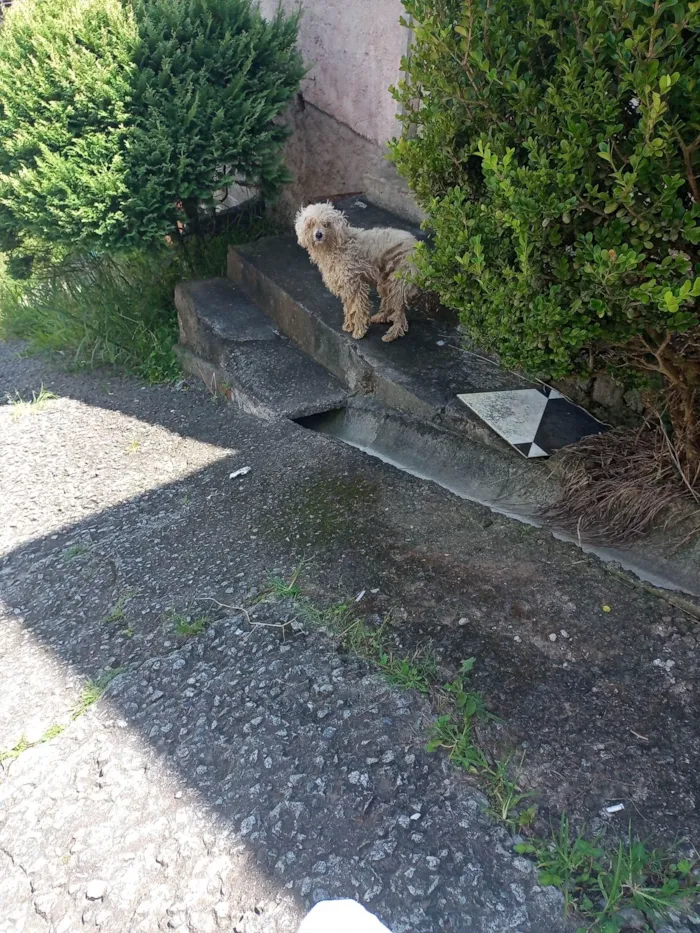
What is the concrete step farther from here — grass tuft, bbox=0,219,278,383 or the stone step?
grass tuft, bbox=0,219,278,383

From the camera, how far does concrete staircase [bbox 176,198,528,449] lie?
14.0 ft

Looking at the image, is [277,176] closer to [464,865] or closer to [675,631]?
[675,631]

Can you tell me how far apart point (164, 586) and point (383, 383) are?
5.60ft

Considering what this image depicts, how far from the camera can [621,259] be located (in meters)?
2.41

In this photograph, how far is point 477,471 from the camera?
3914 millimetres

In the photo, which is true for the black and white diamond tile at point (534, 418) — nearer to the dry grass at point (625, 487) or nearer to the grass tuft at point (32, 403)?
the dry grass at point (625, 487)

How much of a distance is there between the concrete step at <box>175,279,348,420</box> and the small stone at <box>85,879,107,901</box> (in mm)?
2903

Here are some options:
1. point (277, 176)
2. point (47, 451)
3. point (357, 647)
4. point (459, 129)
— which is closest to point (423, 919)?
point (357, 647)

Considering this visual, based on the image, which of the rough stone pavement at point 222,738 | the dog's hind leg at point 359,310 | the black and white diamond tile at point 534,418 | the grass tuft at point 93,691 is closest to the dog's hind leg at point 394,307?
the dog's hind leg at point 359,310

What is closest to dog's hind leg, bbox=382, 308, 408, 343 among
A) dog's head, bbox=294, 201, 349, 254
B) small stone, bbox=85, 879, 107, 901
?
dog's head, bbox=294, 201, 349, 254

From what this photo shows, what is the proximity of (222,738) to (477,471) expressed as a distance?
1.90 metres

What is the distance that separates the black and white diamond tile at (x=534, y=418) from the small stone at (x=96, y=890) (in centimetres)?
253

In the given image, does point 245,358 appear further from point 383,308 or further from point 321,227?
point 321,227

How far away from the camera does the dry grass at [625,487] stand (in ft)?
10.6
